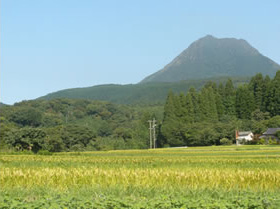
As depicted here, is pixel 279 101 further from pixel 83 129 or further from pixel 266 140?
pixel 83 129

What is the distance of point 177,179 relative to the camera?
13859 mm

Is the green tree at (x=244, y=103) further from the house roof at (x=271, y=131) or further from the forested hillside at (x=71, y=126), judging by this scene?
the forested hillside at (x=71, y=126)

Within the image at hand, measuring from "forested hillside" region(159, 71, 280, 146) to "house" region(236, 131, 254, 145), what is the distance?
1.62 metres

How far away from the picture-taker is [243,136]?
90.4 meters

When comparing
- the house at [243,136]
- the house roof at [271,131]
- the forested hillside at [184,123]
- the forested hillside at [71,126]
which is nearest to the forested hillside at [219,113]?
the forested hillside at [184,123]

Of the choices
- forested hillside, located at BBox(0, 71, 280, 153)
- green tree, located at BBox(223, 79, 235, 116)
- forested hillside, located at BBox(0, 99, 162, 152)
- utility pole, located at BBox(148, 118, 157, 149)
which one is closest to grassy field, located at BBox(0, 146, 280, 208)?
forested hillside, located at BBox(0, 99, 162, 152)

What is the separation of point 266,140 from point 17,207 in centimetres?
8168

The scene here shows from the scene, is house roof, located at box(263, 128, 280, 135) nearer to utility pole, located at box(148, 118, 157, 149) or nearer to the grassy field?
utility pole, located at box(148, 118, 157, 149)

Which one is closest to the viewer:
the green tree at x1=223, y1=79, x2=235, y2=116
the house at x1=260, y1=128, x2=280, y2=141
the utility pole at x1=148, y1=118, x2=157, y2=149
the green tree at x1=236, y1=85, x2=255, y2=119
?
the house at x1=260, y1=128, x2=280, y2=141

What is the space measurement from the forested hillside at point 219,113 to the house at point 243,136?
1.62 m

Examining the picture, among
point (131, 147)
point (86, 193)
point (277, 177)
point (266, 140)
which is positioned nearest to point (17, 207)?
point (86, 193)

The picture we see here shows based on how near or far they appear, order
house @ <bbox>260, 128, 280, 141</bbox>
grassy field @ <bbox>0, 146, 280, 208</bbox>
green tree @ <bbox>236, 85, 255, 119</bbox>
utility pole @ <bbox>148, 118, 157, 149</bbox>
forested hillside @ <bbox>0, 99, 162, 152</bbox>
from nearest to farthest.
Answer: grassy field @ <bbox>0, 146, 280, 208</bbox>, forested hillside @ <bbox>0, 99, 162, 152</bbox>, house @ <bbox>260, 128, 280, 141</bbox>, utility pole @ <bbox>148, 118, 157, 149</bbox>, green tree @ <bbox>236, 85, 255, 119</bbox>

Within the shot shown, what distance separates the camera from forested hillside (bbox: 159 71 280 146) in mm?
89250

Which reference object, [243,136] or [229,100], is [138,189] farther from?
[229,100]
